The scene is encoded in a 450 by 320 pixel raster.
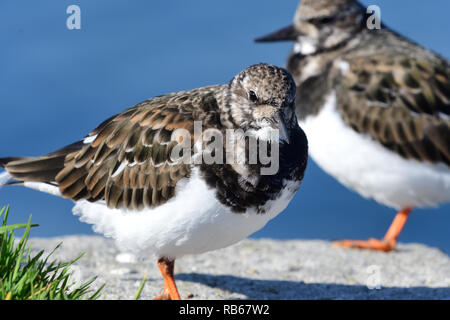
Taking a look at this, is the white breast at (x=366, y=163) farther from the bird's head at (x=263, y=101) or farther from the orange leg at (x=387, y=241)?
the bird's head at (x=263, y=101)

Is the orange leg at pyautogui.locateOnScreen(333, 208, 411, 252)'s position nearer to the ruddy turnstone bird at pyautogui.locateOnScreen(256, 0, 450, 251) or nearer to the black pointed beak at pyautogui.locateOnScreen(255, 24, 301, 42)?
the ruddy turnstone bird at pyautogui.locateOnScreen(256, 0, 450, 251)

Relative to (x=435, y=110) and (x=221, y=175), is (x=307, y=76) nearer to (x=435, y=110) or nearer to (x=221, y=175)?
(x=435, y=110)

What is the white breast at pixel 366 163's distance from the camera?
6.76m

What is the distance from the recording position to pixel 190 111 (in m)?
4.38

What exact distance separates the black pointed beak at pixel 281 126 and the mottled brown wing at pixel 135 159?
620 mm

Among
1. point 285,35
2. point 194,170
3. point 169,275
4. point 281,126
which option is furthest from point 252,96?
point 285,35

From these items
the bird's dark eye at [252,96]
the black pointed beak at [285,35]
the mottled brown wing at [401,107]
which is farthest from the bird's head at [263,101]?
the black pointed beak at [285,35]

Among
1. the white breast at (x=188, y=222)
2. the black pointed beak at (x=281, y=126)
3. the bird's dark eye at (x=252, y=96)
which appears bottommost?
the white breast at (x=188, y=222)

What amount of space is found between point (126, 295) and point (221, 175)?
157 cm

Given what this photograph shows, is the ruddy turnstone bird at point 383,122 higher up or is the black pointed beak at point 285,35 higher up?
the black pointed beak at point 285,35


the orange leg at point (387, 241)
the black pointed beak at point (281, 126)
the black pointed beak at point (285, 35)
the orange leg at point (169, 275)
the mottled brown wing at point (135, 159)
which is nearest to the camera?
the black pointed beak at point (281, 126)

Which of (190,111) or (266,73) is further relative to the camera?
(190,111)

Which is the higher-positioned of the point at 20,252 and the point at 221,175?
the point at 221,175
